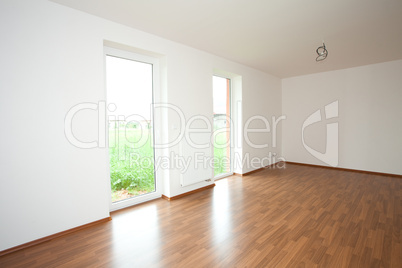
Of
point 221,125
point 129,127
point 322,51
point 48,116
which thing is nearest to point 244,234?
point 129,127

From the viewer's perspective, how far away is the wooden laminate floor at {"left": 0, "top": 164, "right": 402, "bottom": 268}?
76.5 inches

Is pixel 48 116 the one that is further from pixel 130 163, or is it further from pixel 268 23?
pixel 268 23

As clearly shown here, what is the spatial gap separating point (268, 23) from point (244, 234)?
9.29 feet

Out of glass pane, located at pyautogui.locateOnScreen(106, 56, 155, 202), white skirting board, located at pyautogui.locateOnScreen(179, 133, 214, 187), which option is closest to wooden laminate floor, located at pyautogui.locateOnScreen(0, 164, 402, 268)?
white skirting board, located at pyautogui.locateOnScreen(179, 133, 214, 187)

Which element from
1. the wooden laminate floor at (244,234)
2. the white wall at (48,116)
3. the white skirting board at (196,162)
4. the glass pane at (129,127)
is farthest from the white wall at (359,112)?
the white wall at (48,116)

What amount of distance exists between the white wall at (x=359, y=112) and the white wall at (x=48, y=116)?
5.21 meters

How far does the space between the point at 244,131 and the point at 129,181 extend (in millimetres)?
3072

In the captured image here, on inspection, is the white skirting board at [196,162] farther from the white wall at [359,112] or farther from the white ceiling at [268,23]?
the white wall at [359,112]

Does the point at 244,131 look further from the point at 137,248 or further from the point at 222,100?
the point at 137,248

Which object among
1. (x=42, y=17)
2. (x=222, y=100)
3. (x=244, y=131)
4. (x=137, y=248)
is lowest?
(x=137, y=248)

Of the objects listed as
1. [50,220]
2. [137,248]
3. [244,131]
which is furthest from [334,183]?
[50,220]

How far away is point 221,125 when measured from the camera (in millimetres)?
4828

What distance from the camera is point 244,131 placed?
511cm

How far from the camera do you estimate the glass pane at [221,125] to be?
469 centimetres
